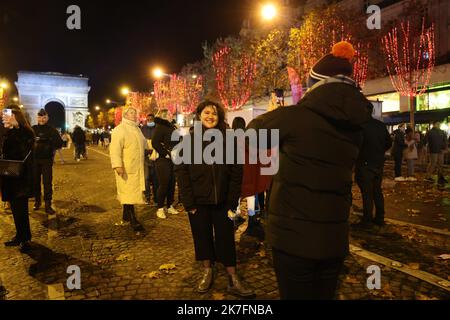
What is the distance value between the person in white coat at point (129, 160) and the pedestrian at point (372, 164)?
155 inches

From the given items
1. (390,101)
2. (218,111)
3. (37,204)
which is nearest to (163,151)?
(37,204)

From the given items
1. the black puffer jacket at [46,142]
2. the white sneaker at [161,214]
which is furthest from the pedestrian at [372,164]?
the black puffer jacket at [46,142]

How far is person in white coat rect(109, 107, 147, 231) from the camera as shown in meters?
6.55

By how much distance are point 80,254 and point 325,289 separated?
4.23 m

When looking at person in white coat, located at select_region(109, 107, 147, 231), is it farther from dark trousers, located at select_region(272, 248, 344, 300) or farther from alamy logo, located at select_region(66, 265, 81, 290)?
dark trousers, located at select_region(272, 248, 344, 300)

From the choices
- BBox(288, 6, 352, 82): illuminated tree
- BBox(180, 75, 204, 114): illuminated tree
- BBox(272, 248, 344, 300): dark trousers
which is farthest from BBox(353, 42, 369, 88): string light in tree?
BBox(180, 75, 204, 114): illuminated tree

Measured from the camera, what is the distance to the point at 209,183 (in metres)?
4.01

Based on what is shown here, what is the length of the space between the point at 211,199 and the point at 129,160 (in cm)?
313

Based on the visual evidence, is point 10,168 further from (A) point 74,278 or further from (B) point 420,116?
(B) point 420,116

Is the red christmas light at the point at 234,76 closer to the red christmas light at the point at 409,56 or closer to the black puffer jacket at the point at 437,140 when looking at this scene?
the red christmas light at the point at 409,56

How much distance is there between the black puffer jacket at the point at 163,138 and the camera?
25.8 feet

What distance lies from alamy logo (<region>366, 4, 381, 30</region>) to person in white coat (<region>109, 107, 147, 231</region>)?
23.3 meters
